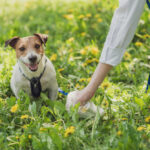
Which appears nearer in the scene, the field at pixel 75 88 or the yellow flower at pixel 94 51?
the field at pixel 75 88

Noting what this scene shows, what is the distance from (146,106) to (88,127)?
0.61 meters

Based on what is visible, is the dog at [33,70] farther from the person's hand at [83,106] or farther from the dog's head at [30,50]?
the person's hand at [83,106]

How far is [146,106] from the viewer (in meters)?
2.54

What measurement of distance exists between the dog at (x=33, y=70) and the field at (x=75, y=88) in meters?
0.15

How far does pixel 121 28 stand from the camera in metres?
2.07

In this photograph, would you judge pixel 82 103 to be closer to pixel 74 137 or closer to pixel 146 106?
pixel 74 137

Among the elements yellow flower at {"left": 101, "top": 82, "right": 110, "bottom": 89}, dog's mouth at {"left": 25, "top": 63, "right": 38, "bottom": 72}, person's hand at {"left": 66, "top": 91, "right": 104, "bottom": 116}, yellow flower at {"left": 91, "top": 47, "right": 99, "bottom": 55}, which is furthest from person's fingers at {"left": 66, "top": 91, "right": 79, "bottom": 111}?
yellow flower at {"left": 91, "top": 47, "right": 99, "bottom": 55}

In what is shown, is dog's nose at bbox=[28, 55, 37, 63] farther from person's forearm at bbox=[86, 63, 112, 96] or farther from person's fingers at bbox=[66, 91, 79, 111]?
person's forearm at bbox=[86, 63, 112, 96]

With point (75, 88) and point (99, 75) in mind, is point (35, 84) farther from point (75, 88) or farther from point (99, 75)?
point (99, 75)

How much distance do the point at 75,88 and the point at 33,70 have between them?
0.64 meters

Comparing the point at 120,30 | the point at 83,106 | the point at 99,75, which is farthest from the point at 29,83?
the point at 120,30

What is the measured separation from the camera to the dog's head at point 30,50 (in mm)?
2697

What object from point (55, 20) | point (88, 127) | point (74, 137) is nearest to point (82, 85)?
point (88, 127)

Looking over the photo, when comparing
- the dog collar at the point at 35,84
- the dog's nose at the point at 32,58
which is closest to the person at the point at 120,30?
the dog's nose at the point at 32,58
